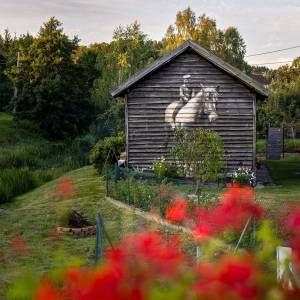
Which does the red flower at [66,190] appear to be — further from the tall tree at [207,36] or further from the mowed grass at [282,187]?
the tall tree at [207,36]

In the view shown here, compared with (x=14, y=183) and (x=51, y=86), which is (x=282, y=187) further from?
(x=51, y=86)

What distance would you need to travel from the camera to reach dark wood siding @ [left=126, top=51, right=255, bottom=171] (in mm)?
21391

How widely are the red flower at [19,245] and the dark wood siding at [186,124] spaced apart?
9.14m

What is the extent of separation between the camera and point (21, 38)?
2164 inches

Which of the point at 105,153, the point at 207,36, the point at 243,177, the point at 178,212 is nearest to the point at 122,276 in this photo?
the point at 178,212

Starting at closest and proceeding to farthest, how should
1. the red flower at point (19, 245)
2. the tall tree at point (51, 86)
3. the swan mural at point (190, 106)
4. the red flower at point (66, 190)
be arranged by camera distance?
the red flower at point (19, 245) < the red flower at point (66, 190) < the swan mural at point (190, 106) < the tall tree at point (51, 86)

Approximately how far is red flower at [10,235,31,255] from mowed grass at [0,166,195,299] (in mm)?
99

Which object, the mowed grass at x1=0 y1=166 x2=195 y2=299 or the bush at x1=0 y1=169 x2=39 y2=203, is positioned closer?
the mowed grass at x1=0 y1=166 x2=195 y2=299

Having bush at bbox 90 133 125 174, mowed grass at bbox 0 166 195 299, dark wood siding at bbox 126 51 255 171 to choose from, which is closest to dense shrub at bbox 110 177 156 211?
mowed grass at bbox 0 166 195 299

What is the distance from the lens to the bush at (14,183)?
67.9 ft

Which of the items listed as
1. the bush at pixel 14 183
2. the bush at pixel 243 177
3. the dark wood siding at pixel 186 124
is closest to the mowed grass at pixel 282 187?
the bush at pixel 243 177

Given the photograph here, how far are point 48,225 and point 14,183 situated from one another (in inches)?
311

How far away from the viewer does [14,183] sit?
22.0 meters

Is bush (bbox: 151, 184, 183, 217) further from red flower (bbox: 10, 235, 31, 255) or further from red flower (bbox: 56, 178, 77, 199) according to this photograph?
red flower (bbox: 56, 178, 77, 199)
